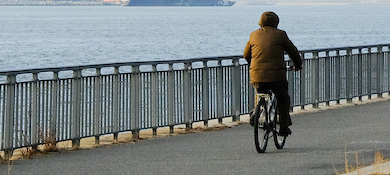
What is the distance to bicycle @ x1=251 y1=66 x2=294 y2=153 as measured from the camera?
10273mm

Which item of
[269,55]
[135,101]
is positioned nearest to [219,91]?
[135,101]

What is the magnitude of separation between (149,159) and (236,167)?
4.24 feet

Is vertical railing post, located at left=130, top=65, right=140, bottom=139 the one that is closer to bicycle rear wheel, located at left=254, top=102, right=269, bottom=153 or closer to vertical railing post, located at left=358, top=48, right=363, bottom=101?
bicycle rear wheel, located at left=254, top=102, right=269, bottom=153

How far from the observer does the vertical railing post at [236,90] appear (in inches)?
567

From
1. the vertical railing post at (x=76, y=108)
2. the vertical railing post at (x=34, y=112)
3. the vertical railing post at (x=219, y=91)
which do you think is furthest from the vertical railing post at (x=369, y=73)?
the vertical railing post at (x=34, y=112)

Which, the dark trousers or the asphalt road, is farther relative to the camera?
the dark trousers

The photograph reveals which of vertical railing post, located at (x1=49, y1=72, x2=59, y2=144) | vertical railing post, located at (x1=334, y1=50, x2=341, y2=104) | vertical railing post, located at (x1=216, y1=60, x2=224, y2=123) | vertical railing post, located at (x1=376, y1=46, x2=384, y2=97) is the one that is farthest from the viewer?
vertical railing post, located at (x1=376, y1=46, x2=384, y2=97)

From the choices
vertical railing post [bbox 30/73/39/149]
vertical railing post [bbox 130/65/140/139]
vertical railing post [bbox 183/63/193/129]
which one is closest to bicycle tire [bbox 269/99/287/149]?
vertical railing post [bbox 130/65/140/139]

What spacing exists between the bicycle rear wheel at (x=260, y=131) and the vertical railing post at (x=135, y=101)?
2499mm

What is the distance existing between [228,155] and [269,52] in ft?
4.53

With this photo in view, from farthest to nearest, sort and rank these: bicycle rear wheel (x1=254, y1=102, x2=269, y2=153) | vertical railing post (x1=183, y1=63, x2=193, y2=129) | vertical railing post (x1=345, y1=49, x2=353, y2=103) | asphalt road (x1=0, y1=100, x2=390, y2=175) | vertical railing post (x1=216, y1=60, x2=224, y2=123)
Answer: vertical railing post (x1=345, y1=49, x2=353, y2=103) → vertical railing post (x1=216, y1=60, x2=224, y2=123) → vertical railing post (x1=183, y1=63, x2=193, y2=129) → bicycle rear wheel (x1=254, y1=102, x2=269, y2=153) → asphalt road (x1=0, y1=100, x2=390, y2=175)

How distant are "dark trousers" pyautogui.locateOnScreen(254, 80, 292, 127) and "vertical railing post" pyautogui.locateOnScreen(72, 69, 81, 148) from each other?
2578mm

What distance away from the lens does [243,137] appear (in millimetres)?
12375

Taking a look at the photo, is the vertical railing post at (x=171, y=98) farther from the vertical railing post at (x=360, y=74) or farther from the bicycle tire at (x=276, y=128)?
the vertical railing post at (x=360, y=74)
